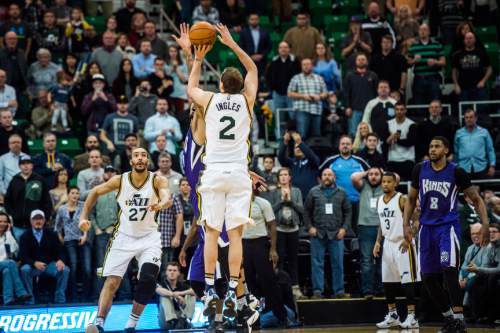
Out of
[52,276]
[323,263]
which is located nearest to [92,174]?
[52,276]

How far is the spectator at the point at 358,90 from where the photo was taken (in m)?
19.4

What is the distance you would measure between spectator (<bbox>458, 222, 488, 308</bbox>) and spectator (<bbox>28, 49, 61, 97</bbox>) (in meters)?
8.57

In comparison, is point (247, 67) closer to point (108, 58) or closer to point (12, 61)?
point (108, 58)

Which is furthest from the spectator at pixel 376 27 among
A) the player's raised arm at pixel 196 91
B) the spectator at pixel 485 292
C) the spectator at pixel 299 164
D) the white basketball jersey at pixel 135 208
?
the player's raised arm at pixel 196 91

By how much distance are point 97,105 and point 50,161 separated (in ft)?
5.45

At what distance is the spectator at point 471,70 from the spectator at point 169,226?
23.0ft

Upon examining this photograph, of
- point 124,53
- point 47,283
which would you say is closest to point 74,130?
point 124,53

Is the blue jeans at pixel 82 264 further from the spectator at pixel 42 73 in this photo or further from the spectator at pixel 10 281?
the spectator at pixel 42 73

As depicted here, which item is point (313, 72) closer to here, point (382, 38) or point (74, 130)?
point (382, 38)

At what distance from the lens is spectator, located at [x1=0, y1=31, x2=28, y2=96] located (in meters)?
19.8

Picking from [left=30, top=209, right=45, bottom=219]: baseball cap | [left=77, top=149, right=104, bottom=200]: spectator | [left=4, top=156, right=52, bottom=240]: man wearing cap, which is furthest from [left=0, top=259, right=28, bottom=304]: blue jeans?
[left=77, top=149, right=104, bottom=200]: spectator

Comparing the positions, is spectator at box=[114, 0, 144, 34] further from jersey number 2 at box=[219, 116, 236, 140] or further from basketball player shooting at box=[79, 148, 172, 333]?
jersey number 2 at box=[219, 116, 236, 140]

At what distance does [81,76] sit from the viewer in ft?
64.1

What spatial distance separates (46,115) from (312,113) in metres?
5.01
